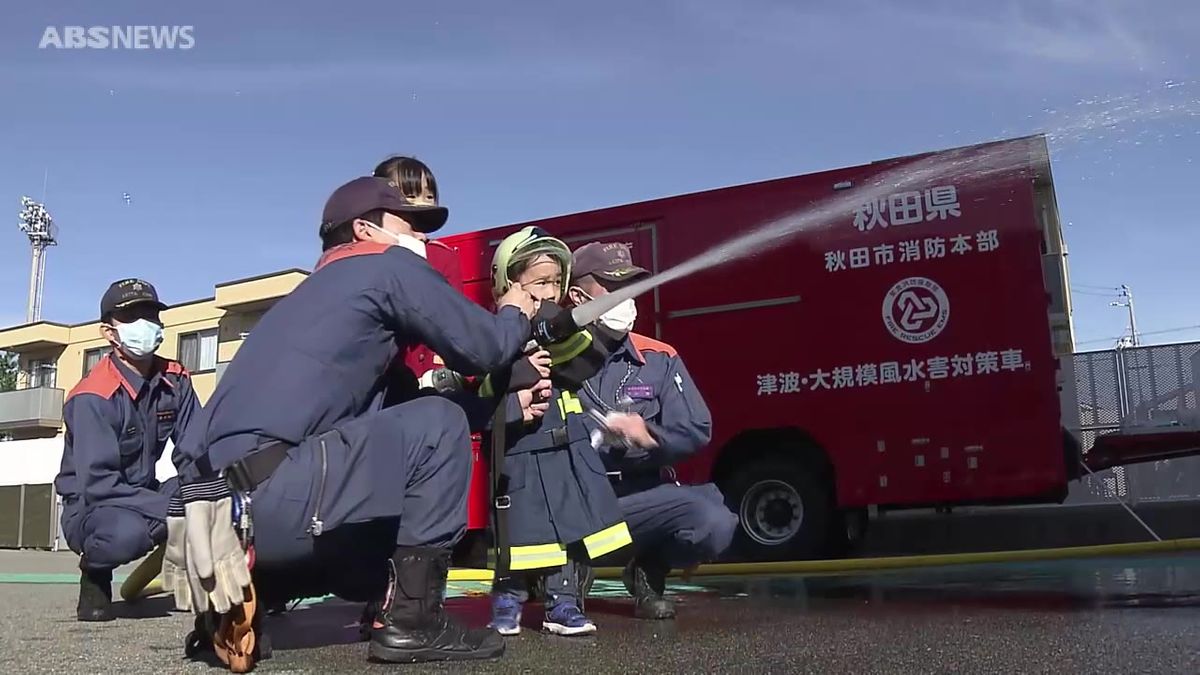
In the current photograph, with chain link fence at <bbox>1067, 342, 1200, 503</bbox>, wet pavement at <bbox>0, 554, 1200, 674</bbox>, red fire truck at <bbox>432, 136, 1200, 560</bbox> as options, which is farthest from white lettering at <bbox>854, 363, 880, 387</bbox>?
wet pavement at <bbox>0, 554, 1200, 674</bbox>

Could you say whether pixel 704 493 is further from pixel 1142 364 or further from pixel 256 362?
pixel 1142 364

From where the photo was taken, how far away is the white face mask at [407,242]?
9.30 ft

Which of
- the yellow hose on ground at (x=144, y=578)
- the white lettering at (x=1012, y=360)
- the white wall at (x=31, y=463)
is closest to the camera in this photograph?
the yellow hose on ground at (x=144, y=578)

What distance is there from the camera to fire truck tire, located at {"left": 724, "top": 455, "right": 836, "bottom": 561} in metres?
7.40

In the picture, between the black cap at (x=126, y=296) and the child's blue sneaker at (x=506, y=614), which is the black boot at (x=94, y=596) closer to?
the black cap at (x=126, y=296)

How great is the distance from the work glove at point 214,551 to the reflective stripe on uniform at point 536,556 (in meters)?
1.02

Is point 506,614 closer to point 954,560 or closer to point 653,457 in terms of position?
point 653,457

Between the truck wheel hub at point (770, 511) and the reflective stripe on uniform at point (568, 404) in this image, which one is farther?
the truck wheel hub at point (770, 511)

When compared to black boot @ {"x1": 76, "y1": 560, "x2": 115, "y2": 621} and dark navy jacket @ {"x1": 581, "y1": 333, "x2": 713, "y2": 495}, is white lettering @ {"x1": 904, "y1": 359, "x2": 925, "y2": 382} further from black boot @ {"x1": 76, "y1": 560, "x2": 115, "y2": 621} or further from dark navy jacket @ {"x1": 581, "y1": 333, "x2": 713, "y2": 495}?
black boot @ {"x1": 76, "y1": 560, "x2": 115, "y2": 621}

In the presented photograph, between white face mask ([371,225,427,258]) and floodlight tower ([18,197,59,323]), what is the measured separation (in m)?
51.0

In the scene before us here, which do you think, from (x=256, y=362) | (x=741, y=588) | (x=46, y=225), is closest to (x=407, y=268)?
(x=256, y=362)

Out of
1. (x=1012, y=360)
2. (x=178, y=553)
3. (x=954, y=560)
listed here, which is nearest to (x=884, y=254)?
(x=1012, y=360)

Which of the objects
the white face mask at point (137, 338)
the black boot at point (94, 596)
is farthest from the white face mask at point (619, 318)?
the black boot at point (94, 596)

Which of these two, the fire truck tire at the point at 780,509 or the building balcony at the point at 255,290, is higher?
the building balcony at the point at 255,290
